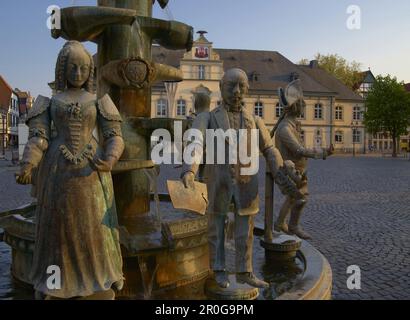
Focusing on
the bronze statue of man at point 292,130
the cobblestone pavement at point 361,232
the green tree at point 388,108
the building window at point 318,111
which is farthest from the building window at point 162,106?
the bronze statue of man at point 292,130

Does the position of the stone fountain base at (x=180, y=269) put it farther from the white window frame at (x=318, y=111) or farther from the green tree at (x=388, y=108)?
the white window frame at (x=318, y=111)

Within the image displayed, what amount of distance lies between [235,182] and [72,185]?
1.33 metres

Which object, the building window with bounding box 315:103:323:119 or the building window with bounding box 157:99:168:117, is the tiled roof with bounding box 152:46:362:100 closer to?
the building window with bounding box 315:103:323:119

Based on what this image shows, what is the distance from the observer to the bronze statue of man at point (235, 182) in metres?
3.58

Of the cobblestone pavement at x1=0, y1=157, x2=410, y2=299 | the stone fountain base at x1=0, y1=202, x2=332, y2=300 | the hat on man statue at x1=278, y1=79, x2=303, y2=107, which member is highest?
the hat on man statue at x1=278, y1=79, x2=303, y2=107

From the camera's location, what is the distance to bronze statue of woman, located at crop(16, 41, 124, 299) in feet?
9.79

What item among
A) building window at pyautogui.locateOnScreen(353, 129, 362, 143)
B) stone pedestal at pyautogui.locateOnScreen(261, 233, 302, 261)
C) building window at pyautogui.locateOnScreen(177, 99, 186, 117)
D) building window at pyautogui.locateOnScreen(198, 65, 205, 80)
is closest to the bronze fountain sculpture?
stone pedestal at pyautogui.locateOnScreen(261, 233, 302, 261)

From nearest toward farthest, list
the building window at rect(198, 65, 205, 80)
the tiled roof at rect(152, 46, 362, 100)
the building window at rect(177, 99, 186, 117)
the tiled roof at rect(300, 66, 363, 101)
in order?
the building window at rect(198, 65, 205, 80) < the building window at rect(177, 99, 186, 117) < the tiled roof at rect(152, 46, 362, 100) < the tiled roof at rect(300, 66, 363, 101)

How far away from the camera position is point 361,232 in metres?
7.80

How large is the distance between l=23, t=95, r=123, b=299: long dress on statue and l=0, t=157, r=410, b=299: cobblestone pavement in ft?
5.89

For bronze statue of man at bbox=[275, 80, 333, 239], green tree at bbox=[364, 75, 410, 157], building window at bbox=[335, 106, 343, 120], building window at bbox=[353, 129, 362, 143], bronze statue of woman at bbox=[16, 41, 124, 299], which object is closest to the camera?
bronze statue of woman at bbox=[16, 41, 124, 299]

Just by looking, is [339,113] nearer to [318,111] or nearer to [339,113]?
[339,113]
